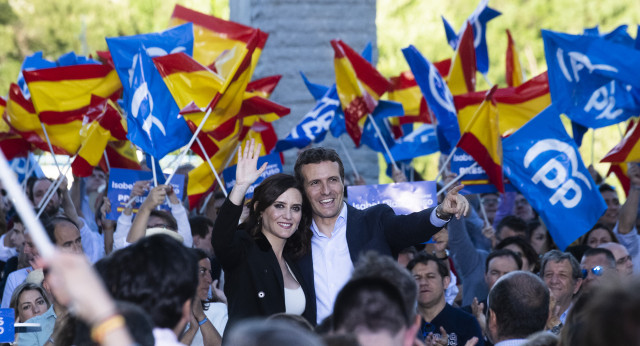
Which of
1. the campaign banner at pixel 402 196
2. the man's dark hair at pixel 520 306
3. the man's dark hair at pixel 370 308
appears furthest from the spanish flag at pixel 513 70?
the man's dark hair at pixel 370 308

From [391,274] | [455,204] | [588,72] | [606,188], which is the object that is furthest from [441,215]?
[606,188]

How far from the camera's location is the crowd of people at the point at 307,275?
100 inches

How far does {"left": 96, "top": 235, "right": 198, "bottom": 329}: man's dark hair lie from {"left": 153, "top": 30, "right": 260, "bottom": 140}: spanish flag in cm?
453

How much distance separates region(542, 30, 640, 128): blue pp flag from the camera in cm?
892

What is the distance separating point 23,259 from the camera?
24.5 ft

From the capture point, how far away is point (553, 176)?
8.05m

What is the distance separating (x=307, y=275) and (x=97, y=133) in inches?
164

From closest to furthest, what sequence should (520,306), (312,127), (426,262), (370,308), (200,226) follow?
(370,308)
(520,306)
(426,262)
(200,226)
(312,127)

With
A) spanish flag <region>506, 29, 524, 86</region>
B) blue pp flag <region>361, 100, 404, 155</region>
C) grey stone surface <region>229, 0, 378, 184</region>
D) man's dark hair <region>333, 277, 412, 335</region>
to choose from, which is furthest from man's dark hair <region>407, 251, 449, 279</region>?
grey stone surface <region>229, 0, 378, 184</region>

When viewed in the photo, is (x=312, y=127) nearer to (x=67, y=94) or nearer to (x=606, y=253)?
(x=67, y=94)

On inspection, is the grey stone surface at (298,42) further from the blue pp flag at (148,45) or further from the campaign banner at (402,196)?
the campaign banner at (402,196)

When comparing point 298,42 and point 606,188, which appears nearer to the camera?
point 606,188

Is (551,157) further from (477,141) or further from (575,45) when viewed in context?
(575,45)

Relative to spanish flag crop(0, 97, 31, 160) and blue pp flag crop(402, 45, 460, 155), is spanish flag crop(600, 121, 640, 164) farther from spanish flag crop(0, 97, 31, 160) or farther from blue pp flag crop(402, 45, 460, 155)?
spanish flag crop(0, 97, 31, 160)
